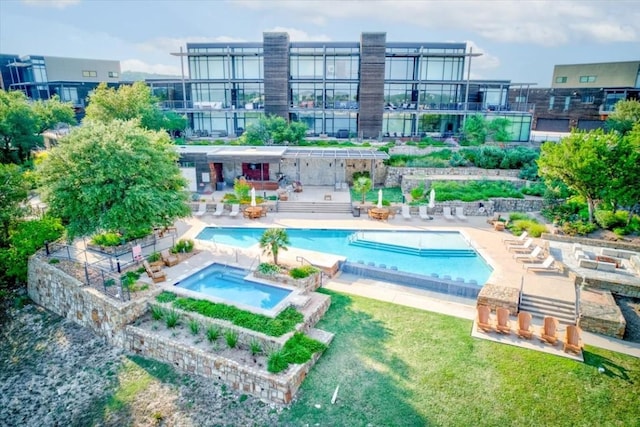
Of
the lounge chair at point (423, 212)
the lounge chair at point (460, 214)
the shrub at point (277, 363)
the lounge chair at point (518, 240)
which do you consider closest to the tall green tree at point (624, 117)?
the lounge chair at point (460, 214)

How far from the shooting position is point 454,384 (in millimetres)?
10227

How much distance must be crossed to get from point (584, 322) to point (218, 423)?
1114cm

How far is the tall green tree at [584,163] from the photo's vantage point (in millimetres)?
18109

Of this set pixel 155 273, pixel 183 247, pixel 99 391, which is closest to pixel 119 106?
pixel 183 247

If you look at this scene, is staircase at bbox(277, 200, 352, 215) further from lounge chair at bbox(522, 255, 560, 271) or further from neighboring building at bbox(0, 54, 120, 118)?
neighboring building at bbox(0, 54, 120, 118)

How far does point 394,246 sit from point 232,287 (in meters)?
8.09

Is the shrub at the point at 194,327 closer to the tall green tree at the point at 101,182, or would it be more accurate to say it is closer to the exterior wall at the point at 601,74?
the tall green tree at the point at 101,182

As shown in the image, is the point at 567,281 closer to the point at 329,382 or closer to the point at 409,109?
the point at 329,382

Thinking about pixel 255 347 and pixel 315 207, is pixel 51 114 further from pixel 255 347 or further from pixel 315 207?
pixel 255 347

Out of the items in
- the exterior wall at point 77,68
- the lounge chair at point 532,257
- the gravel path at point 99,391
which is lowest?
the gravel path at point 99,391

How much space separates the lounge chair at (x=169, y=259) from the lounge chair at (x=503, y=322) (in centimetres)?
1209

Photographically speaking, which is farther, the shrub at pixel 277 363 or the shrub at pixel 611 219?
the shrub at pixel 611 219

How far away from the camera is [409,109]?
126 ft

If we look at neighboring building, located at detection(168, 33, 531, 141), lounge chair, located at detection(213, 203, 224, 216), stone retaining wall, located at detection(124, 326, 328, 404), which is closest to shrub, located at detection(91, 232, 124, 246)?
stone retaining wall, located at detection(124, 326, 328, 404)
